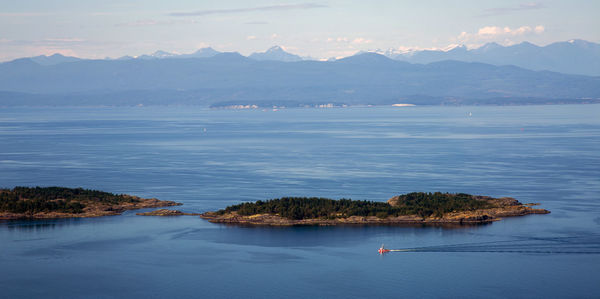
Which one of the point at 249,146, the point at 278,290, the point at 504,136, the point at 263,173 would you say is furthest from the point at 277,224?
the point at 504,136

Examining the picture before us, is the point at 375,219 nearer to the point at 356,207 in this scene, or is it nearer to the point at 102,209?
the point at 356,207

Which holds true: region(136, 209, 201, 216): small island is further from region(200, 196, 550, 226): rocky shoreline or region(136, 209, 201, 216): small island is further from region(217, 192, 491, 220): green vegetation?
region(217, 192, 491, 220): green vegetation

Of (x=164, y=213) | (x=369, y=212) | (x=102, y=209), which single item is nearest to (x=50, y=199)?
(x=102, y=209)

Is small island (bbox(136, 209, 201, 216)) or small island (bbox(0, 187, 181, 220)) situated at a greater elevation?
small island (bbox(0, 187, 181, 220))

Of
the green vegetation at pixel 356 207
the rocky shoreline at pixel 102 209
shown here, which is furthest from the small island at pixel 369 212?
the rocky shoreline at pixel 102 209

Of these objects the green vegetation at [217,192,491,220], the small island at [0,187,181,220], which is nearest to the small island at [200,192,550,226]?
the green vegetation at [217,192,491,220]

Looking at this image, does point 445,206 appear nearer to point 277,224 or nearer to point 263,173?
point 277,224
